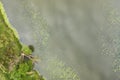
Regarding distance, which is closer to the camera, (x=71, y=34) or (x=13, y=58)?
(x=13, y=58)

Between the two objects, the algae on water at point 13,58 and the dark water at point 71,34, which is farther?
the dark water at point 71,34

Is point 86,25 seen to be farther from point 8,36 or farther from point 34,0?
point 8,36

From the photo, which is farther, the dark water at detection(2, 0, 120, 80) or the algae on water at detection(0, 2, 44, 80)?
the dark water at detection(2, 0, 120, 80)

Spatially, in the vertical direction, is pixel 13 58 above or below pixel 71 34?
below
